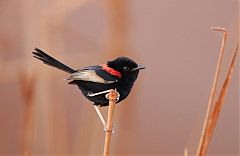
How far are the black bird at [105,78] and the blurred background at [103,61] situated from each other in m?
0.27

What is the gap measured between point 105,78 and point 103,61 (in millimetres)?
415

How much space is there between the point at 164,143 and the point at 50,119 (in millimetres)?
949

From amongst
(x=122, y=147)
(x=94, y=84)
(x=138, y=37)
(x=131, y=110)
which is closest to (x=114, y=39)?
(x=131, y=110)

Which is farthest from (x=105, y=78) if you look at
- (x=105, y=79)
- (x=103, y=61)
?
(x=103, y=61)

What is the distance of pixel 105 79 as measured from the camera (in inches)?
28.6

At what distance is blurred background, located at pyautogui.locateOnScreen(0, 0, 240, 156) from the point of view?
44.6 inches

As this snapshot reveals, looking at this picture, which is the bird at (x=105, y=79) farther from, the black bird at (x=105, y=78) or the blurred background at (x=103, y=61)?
the blurred background at (x=103, y=61)

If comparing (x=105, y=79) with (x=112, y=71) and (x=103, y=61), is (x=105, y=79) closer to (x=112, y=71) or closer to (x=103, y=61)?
(x=112, y=71)

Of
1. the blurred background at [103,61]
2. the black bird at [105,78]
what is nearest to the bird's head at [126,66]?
the black bird at [105,78]

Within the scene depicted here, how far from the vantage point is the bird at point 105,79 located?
73 cm

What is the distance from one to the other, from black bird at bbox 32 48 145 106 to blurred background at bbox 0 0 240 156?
0.89ft

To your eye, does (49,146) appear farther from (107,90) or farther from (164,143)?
(164,143)

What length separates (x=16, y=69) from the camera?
1173 millimetres

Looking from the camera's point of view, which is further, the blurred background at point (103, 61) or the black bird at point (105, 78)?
the blurred background at point (103, 61)
